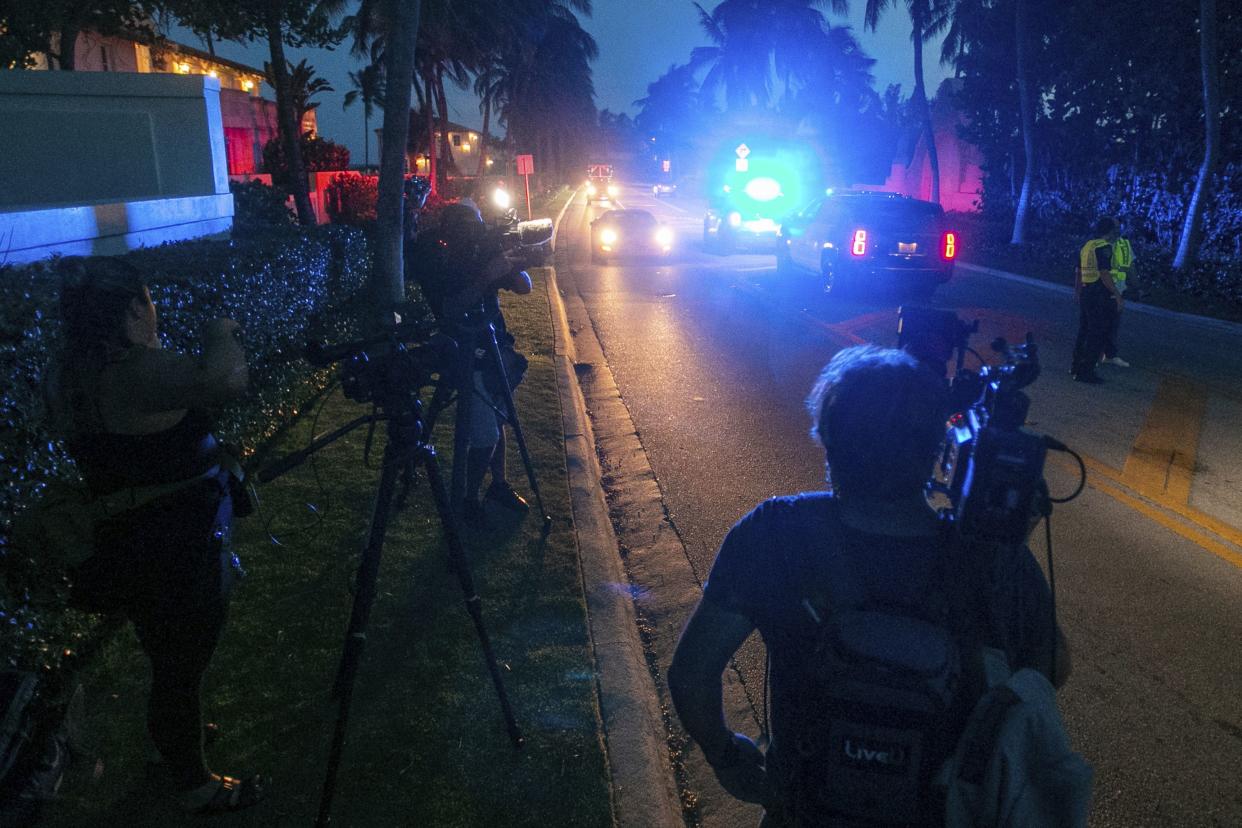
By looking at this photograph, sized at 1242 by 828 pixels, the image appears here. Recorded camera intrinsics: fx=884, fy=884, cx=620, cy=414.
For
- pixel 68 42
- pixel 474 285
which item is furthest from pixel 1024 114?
pixel 474 285

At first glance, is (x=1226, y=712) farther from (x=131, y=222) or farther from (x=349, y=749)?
(x=131, y=222)

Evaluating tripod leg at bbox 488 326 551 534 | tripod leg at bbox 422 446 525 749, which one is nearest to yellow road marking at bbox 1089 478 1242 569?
tripod leg at bbox 488 326 551 534

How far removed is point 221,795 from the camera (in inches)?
113

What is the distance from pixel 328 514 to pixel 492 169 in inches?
3048

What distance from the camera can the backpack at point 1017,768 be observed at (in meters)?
1.42

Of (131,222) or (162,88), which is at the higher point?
(162,88)

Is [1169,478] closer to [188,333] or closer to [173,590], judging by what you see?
[173,590]

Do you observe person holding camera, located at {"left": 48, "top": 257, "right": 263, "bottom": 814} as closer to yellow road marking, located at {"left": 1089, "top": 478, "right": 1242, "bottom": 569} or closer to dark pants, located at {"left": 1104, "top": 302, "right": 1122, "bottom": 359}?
yellow road marking, located at {"left": 1089, "top": 478, "right": 1242, "bottom": 569}

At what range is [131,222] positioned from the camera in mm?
7824

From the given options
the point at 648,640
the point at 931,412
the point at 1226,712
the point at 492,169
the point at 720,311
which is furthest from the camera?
the point at 492,169

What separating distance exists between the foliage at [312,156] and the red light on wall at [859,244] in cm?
1800

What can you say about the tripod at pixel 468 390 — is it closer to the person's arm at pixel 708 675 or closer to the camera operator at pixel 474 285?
the camera operator at pixel 474 285

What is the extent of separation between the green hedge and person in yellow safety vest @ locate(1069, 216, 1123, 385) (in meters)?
8.04

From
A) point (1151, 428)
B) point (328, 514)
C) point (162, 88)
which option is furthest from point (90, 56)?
point (1151, 428)
